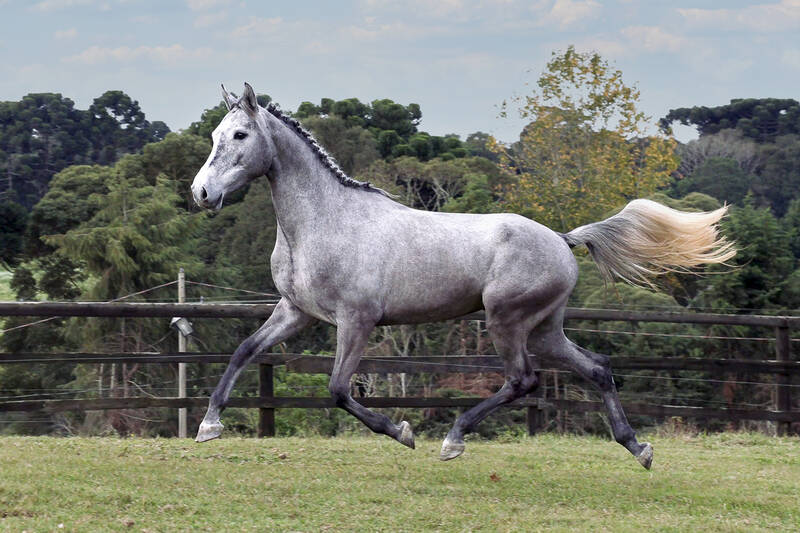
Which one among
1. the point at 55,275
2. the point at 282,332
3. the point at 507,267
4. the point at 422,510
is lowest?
the point at 55,275

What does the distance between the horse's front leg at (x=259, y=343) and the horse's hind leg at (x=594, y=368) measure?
60.0 inches

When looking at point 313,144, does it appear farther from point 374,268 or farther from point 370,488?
point 370,488

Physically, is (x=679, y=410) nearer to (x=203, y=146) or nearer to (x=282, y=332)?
(x=282, y=332)

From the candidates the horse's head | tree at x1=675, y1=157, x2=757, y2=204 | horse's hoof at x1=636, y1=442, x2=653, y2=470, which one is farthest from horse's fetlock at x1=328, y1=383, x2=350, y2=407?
tree at x1=675, y1=157, x2=757, y2=204

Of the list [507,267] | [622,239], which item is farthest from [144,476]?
[622,239]

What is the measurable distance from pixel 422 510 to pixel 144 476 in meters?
1.68

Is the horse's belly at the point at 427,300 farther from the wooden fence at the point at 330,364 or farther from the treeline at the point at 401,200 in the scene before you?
the treeline at the point at 401,200

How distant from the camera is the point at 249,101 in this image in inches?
208

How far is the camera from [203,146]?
118 ft

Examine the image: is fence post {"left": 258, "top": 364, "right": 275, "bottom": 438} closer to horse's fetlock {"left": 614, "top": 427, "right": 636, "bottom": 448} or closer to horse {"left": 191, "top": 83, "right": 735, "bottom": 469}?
horse {"left": 191, "top": 83, "right": 735, "bottom": 469}

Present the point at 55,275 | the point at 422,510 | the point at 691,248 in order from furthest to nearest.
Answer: the point at 55,275 → the point at 691,248 → the point at 422,510

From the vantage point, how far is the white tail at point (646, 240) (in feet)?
20.9

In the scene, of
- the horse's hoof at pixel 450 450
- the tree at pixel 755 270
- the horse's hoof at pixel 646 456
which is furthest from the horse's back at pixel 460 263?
the tree at pixel 755 270

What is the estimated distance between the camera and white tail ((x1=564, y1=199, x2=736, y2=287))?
636 cm
